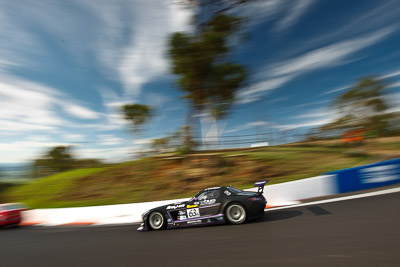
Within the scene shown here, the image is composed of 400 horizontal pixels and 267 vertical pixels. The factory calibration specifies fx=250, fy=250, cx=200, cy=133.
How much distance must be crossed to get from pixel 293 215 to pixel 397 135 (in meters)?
20.7

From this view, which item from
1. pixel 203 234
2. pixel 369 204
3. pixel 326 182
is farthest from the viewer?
pixel 326 182

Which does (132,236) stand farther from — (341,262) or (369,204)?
(369,204)

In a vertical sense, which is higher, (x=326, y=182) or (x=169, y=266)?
(x=326, y=182)

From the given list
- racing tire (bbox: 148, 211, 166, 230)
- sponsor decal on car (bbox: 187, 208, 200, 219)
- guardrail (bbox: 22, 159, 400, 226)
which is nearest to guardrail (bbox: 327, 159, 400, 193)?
guardrail (bbox: 22, 159, 400, 226)

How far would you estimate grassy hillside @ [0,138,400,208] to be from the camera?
14.5 meters

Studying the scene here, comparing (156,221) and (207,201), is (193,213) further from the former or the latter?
(156,221)

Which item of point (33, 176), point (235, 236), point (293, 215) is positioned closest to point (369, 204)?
point (293, 215)

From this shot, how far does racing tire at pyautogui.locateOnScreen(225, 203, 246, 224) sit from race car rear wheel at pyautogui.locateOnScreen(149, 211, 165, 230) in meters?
1.93

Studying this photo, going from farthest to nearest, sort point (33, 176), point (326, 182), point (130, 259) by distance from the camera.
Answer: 1. point (33, 176)
2. point (326, 182)
3. point (130, 259)

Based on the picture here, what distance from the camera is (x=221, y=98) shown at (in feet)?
61.6

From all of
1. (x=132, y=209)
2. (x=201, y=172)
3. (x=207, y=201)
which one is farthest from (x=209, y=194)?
(x=201, y=172)

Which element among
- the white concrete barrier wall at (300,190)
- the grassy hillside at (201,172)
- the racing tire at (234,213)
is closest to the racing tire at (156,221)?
the racing tire at (234,213)

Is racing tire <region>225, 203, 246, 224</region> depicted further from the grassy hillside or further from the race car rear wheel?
the grassy hillside

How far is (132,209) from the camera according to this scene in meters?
11.1
